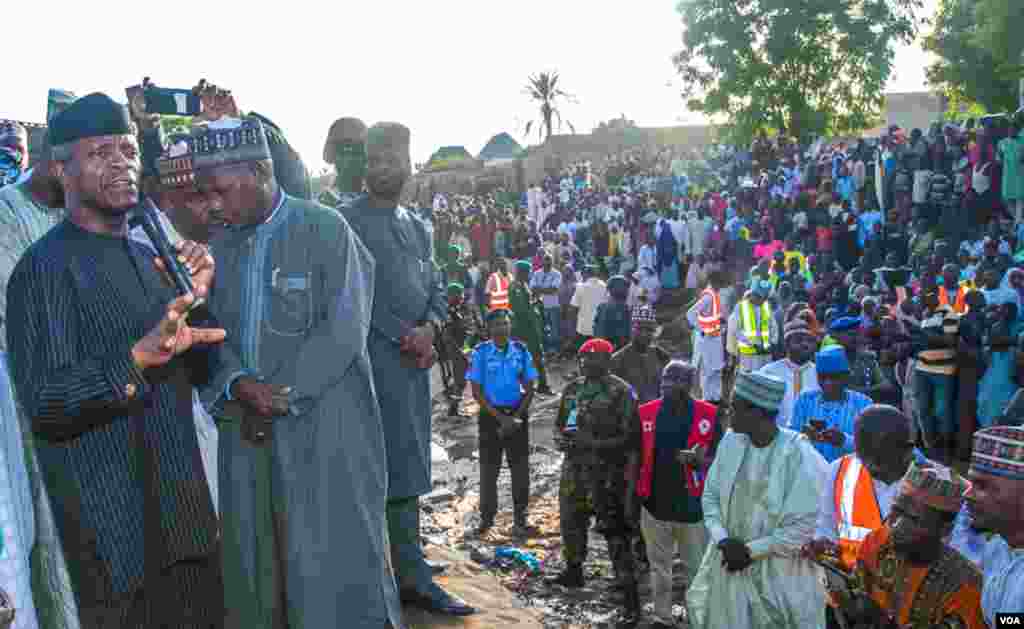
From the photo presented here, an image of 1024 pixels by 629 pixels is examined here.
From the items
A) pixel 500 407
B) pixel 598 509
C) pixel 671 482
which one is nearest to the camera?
pixel 671 482

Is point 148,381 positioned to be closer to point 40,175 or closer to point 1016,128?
point 40,175

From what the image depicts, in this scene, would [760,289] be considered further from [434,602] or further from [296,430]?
[296,430]

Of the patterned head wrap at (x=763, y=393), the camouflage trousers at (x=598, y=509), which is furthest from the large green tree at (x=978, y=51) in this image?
the patterned head wrap at (x=763, y=393)

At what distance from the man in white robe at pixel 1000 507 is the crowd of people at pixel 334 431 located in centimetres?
1

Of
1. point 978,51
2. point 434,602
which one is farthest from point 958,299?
Answer: point 978,51

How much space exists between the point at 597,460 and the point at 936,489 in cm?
393

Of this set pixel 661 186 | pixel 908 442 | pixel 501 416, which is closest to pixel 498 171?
pixel 661 186

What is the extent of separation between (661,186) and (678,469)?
21749 mm

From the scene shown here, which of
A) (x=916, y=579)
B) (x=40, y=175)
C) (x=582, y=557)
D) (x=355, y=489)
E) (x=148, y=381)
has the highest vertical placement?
(x=40, y=175)

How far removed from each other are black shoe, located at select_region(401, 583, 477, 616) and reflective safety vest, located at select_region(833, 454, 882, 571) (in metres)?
1.86

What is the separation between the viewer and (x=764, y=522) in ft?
16.7

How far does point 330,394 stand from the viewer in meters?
3.57

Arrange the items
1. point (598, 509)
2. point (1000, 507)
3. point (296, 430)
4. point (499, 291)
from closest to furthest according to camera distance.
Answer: point (1000, 507) → point (296, 430) → point (598, 509) → point (499, 291)

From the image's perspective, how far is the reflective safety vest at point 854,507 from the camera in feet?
16.0
